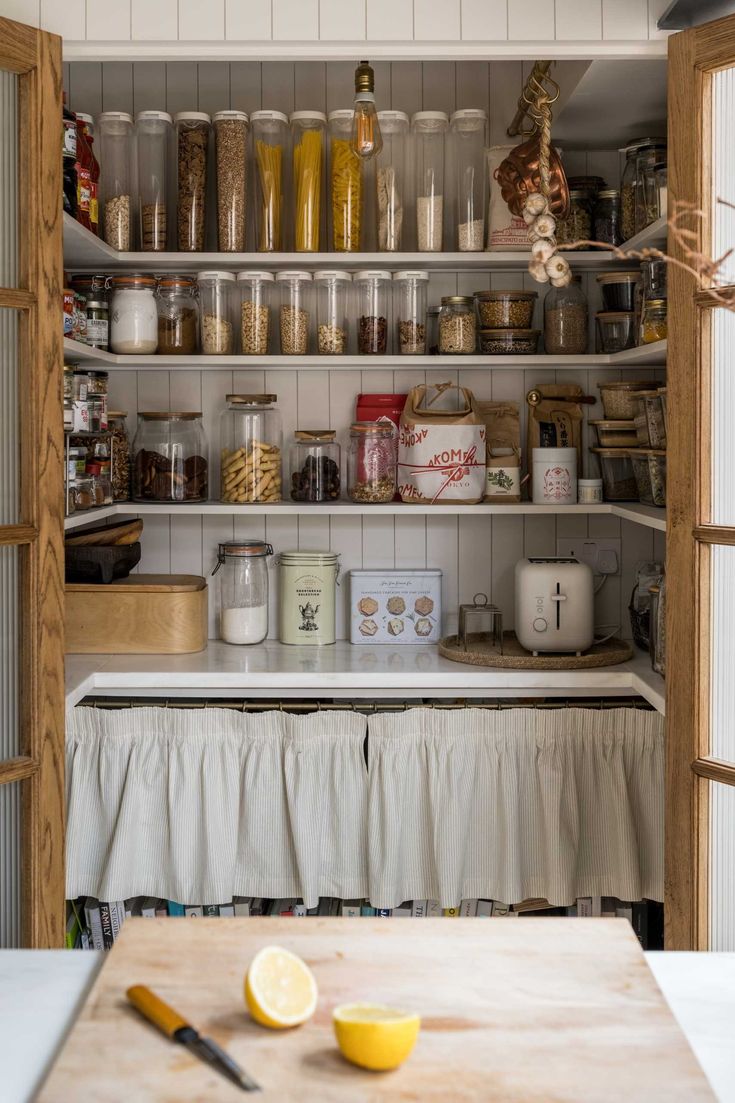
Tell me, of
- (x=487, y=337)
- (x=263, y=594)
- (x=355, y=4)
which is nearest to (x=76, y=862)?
(x=263, y=594)

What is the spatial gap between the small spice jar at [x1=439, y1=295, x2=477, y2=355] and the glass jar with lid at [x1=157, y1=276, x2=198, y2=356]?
70cm

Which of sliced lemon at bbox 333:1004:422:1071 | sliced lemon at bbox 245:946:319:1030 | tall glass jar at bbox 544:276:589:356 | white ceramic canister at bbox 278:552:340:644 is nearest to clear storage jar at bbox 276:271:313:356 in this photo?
white ceramic canister at bbox 278:552:340:644

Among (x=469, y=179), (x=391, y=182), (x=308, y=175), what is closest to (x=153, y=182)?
(x=308, y=175)

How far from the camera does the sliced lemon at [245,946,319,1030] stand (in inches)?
43.0

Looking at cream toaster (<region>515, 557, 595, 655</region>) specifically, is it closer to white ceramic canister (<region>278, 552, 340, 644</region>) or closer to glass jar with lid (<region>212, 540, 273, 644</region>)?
white ceramic canister (<region>278, 552, 340, 644</region>)

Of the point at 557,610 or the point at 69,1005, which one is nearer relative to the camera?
the point at 69,1005

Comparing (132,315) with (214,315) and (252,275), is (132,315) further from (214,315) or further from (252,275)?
(252,275)

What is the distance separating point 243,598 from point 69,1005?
2.01m

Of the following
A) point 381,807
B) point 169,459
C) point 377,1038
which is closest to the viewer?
point 377,1038

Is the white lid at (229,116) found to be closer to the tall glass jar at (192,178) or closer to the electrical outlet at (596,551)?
the tall glass jar at (192,178)

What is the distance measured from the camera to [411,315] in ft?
10.3

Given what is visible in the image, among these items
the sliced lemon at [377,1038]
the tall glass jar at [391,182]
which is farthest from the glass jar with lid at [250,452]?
the sliced lemon at [377,1038]

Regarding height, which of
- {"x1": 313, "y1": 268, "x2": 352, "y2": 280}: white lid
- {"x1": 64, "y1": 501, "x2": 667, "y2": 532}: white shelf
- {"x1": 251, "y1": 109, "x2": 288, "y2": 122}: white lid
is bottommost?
{"x1": 64, "y1": 501, "x2": 667, "y2": 532}: white shelf

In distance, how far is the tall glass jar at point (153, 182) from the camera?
3059 mm
